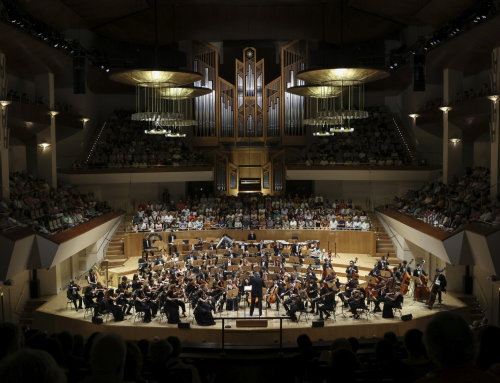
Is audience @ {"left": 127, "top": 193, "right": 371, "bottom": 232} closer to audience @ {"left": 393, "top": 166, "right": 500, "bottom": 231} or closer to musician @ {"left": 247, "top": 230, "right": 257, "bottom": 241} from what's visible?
musician @ {"left": 247, "top": 230, "right": 257, "bottom": 241}

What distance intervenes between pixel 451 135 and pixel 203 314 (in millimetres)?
10728

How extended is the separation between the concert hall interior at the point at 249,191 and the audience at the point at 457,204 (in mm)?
79

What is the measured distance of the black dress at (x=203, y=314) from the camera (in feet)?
34.6

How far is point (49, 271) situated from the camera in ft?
44.4

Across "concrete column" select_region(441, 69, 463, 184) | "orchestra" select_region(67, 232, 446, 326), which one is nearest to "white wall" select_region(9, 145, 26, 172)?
"orchestra" select_region(67, 232, 446, 326)

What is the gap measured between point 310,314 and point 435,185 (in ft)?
23.8

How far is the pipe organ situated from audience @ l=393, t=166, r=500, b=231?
6.57 meters

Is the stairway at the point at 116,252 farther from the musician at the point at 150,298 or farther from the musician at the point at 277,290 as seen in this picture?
the musician at the point at 277,290

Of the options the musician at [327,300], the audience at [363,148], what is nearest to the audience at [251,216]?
the audience at [363,148]

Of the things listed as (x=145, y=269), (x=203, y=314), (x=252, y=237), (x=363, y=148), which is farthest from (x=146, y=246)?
(x=363, y=148)

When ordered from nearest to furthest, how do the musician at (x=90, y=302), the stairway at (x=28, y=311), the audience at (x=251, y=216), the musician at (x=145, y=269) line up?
the musician at (x=90, y=302) < the stairway at (x=28, y=311) < the musician at (x=145, y=269) < the audience at (x=251, y=216)

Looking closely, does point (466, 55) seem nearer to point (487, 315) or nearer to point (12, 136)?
point (487, 315)

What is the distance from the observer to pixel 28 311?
12.6 meters

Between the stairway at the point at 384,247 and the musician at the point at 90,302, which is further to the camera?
the stairway at the point at 384,247
